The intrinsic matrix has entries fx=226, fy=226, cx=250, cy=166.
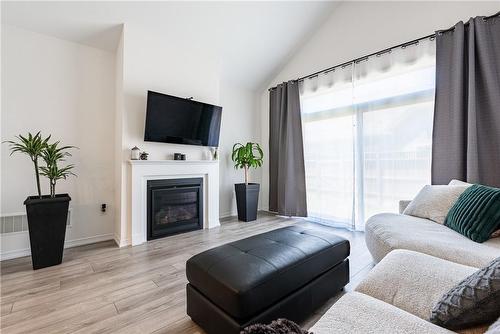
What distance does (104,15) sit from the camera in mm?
2516

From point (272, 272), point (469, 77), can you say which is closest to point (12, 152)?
point (272, 272)

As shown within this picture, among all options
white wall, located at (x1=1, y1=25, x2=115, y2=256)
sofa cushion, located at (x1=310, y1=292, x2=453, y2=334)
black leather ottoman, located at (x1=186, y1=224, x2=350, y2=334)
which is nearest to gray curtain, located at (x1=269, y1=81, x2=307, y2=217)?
black leather ottoman, located at (x1=186, y1=224, x2=350, y2=334)

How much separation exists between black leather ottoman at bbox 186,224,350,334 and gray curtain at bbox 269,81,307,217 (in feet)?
7.41

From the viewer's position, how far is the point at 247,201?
3.77 meters

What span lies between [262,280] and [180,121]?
248 cm

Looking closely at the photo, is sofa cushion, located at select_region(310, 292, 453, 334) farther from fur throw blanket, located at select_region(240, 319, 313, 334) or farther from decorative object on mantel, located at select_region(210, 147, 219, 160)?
decorative object on mantel, located at select_region(210, 147, 219, 160)

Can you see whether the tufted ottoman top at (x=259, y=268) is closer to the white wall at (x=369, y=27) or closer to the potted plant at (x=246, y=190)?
the potted plant at (x=246, y=190)

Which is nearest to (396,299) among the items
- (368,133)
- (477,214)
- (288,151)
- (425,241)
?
(425,241)

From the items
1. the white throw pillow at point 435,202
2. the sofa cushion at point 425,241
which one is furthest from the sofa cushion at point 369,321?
the white throw pillow at point 435,202

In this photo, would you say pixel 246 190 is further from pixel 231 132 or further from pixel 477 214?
pixel 477 214

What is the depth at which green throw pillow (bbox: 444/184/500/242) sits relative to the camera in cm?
153

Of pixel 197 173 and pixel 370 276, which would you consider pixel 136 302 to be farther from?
pixel 197 173

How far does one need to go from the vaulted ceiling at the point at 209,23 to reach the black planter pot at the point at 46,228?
6.24ft

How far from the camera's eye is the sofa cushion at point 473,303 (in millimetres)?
670
